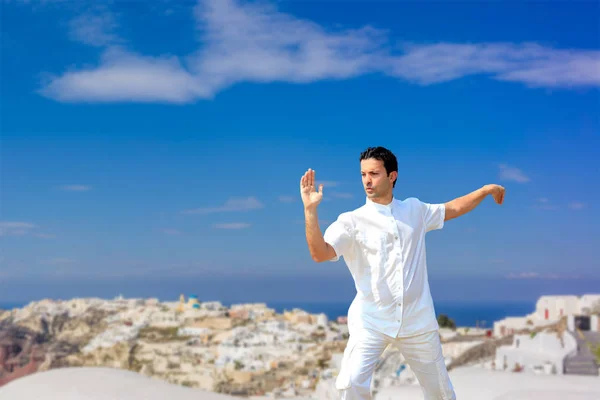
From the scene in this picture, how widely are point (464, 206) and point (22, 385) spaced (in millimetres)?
4883

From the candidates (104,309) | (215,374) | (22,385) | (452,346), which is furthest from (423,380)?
(104,309)

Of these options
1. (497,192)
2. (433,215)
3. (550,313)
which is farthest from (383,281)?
(550,313)

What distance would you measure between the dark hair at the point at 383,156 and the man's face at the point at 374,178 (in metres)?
0.02

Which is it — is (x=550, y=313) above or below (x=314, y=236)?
above

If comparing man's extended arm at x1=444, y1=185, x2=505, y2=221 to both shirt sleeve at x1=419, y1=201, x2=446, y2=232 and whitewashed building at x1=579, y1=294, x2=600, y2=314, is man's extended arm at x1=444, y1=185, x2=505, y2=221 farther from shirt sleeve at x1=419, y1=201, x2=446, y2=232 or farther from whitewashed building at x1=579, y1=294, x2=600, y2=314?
whitewashed building at x1=579, y1=294, x2=600, y2=314

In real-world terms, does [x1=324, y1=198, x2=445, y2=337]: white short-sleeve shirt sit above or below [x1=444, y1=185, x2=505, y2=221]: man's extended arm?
below

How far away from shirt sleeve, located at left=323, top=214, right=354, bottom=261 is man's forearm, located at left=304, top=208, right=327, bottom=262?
142mm

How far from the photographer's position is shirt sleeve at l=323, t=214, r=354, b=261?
11.5 ft

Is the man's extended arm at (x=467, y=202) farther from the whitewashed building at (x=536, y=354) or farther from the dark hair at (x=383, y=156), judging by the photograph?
the whitewashed building at (x=536, y=354)

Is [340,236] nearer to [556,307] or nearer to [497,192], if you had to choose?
[497,192]

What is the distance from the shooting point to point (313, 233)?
3299 millimetres

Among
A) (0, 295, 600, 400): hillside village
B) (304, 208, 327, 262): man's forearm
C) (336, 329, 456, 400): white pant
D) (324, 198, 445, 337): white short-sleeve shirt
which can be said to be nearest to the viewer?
(304, 208, 327, 262): man's forearm

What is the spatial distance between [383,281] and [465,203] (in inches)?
31.0

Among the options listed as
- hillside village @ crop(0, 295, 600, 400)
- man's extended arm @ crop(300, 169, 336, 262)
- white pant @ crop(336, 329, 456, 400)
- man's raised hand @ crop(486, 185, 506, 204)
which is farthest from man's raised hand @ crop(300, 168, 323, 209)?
hillside village @ crop(0, 295, 600, 400)
